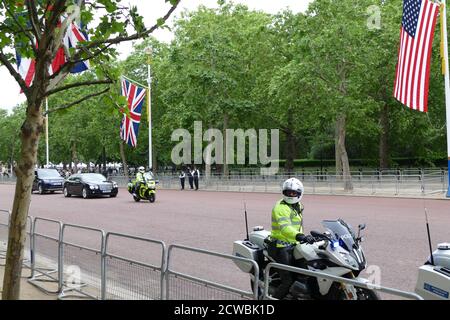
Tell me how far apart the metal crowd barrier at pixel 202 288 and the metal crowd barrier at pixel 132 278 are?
141mm

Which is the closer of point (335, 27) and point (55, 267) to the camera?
point (55, 267)

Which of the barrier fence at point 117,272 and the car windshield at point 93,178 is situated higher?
the car windshield at point 93,178

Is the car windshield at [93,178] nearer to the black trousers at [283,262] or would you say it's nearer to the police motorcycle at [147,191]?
the police motorcycle at [147,191]

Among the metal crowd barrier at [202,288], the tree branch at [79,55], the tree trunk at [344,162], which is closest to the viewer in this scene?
the metal crowd barrier at [202,288]

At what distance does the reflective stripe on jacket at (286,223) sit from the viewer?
5578 millimetres

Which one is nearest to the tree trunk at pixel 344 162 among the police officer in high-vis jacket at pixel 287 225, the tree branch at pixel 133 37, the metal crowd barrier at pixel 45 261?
the metal crowd barrier at pixel 45 261

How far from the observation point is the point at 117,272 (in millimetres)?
6195

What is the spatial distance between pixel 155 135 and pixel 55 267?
40.1 m

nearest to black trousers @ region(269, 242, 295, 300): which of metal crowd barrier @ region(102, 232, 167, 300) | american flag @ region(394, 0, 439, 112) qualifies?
metal crowd barrier @ region(102, 232, 167, 300)

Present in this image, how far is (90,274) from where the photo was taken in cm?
688

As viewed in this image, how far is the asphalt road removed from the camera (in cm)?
800
